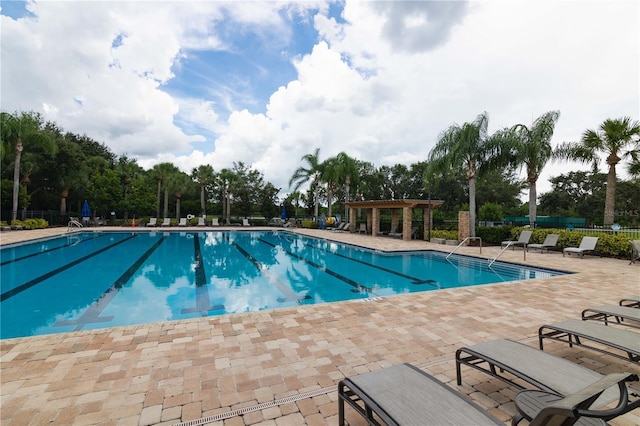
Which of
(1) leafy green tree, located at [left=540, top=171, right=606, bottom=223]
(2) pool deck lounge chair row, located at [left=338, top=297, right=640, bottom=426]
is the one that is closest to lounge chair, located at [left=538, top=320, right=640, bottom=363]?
(2) pool deck lounge chair row, located at [left=338, top=297, right=640, bottom=426]

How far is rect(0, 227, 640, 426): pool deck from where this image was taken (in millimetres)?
2449

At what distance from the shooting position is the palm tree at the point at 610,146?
13008 millimetres

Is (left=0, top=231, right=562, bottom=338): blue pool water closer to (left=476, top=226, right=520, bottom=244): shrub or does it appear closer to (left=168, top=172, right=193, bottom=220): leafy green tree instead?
(left=476, top=226, right=520, bottom=244): shrub

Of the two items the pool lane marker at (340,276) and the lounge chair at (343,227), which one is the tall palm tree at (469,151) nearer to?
the pool lane marker at (340,276)

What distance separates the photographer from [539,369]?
2.34m

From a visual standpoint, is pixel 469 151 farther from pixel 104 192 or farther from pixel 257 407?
pixel 104 192

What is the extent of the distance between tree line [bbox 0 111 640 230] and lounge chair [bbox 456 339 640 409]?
14.2 m

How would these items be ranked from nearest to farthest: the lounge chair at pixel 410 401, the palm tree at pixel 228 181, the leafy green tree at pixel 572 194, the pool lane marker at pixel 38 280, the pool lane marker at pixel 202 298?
1. the lounge chair at pixel 410 401
2. the pool lane marker at pixel 202 298
3. the pool lane marker at pixel 38 280
4. the palm tree at pixel 228 181
5. the leafy green tree at pixel 572 194

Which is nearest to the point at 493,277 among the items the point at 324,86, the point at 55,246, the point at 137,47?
the point at 324,86

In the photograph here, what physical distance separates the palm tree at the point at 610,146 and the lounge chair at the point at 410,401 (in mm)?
16573

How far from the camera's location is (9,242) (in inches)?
541

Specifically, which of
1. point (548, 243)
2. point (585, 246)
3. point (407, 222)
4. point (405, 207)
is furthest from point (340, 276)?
point (407, 222)

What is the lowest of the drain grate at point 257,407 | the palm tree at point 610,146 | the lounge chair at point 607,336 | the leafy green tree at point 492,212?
the drain grate at point 257,407

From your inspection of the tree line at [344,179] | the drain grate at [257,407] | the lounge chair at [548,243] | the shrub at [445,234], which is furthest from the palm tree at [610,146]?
the drain grate at [257,407]
